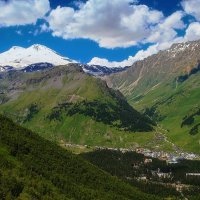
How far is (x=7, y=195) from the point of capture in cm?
18862

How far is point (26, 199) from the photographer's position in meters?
199

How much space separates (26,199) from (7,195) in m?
12.5
